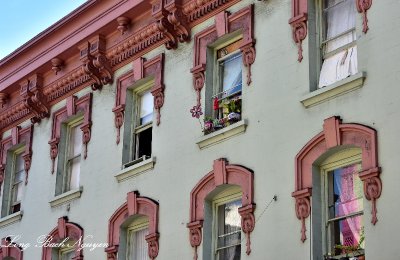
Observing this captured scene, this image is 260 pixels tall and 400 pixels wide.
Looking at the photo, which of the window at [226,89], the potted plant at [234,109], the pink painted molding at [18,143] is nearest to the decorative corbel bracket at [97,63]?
the pink painted molding at [18,143]

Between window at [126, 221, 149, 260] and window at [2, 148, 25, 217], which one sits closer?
window at [126, 221, 149, 260]

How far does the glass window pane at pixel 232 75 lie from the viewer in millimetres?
19361

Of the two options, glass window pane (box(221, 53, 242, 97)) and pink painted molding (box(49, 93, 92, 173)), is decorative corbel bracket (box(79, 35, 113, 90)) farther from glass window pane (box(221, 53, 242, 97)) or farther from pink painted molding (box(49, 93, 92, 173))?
glass window pane (box(221, 53, 242, 97))

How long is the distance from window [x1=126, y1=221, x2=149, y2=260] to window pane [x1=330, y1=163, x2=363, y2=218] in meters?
5.59

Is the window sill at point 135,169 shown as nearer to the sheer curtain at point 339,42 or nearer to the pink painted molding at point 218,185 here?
the pink painted molding at point 218,185

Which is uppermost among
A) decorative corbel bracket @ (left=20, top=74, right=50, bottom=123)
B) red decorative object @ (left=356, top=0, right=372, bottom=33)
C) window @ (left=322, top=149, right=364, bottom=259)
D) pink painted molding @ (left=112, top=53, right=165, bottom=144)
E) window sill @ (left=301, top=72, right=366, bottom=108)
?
decorative corbel bracket @ (left=20, top=74, right=50, bottom=123)

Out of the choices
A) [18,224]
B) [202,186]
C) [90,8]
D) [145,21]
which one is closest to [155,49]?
[145,21]

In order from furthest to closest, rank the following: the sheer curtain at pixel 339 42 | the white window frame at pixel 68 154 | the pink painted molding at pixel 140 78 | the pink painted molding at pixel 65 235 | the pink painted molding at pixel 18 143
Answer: the pink painted molding at pixel 18 143 → the white window frame at pixel 68 154 → the pink painted molding at pixel 65 235 → the pink painted molding at pixel 140 78 → the sheer curtain at pixel 339 42

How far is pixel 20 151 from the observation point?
26.5 metres

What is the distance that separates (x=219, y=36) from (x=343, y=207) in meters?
5.33

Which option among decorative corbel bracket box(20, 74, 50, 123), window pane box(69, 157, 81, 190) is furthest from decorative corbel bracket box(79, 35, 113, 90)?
decorative corbel bracket box(20, 74, 50, 123)

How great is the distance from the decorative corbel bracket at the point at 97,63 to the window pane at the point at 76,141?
1474 mm

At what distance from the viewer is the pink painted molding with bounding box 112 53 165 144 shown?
21059 mm

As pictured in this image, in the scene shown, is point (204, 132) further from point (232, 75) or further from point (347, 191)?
point (347, 191)
